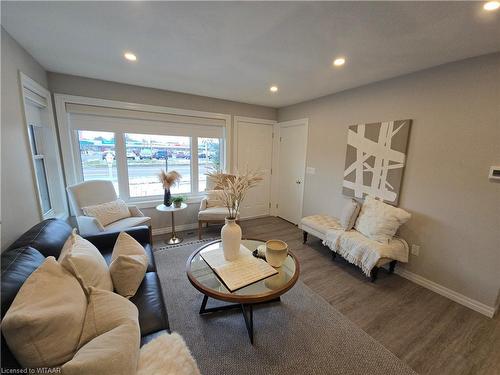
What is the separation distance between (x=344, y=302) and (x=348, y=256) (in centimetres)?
61

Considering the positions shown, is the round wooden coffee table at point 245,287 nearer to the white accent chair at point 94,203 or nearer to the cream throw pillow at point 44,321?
the cream throw pillow at point 44,321

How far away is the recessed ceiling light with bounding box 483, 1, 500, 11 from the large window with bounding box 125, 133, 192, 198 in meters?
3.51

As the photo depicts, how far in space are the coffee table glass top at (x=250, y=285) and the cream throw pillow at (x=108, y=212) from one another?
148cm

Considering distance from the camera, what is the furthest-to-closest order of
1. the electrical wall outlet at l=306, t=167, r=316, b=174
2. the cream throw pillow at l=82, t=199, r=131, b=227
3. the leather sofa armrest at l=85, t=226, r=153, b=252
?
1. the electrical wall outlet at l=306, t=167, r=316, b=174
2. the cream throw pillow at l=82, t=199, r=131, b=227
3. the leather sofa armrest at l=85, t=226, r=153, b=252

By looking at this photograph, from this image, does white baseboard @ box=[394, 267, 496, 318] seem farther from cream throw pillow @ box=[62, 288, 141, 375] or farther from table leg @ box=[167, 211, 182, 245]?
table leg @ box=[167, 211, 182, 245]

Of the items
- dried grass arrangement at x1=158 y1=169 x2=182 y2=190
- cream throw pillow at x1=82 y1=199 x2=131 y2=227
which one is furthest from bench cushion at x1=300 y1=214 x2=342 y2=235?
cream throw pillow at x1=82 y1=199 x2=131 y2=227

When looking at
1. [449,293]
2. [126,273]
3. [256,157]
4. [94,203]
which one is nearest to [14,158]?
[94,203]

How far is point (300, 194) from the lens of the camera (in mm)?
3979

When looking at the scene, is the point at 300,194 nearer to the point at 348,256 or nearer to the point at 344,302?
the point at 348,256

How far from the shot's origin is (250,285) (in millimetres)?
1484

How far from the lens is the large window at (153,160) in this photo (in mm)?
3305

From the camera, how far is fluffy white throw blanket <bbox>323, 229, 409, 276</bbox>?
2.25m

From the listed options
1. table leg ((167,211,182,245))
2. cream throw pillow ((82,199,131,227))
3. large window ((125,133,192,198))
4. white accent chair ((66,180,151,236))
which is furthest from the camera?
large window ((125,133,192,198))

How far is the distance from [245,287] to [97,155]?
3024 millimetres
